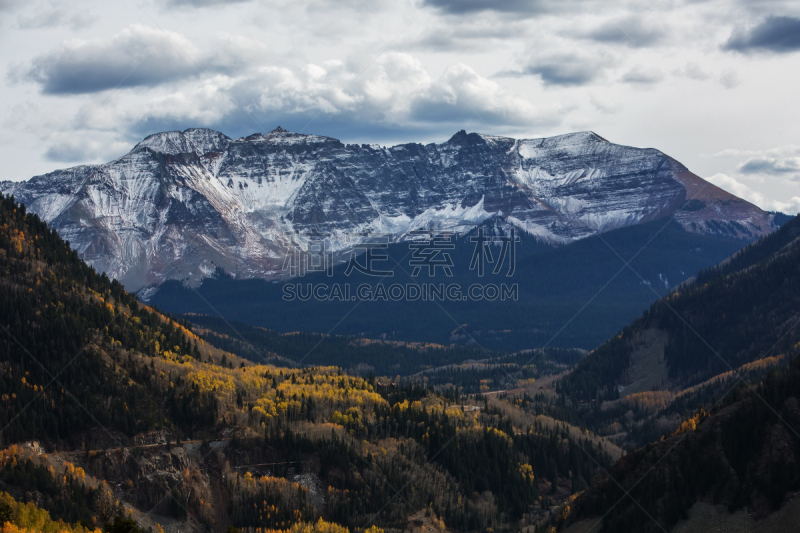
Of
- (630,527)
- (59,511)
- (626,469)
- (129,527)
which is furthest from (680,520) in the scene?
(59,511)

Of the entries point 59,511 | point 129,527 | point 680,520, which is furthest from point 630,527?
point 59,511

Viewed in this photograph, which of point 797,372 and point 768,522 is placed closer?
point 768,522

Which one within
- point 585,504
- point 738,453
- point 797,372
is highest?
point 797,372

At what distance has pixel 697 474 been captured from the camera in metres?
180

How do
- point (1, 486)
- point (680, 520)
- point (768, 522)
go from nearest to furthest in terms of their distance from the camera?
point (768, 522) < point (680, 520) < point (1, 486)

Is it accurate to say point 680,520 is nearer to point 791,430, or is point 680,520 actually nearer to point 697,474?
point 697,474

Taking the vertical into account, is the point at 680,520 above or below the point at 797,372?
below

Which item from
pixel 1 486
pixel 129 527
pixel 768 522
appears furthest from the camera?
pixel 1 486

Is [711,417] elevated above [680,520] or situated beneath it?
elevated above

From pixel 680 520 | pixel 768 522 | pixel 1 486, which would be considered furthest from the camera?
pixel 1 486

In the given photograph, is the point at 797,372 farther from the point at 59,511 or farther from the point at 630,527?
the point at 59,511

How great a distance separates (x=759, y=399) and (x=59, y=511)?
12803cm

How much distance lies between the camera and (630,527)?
178250 mm

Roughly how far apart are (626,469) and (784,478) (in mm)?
33413
